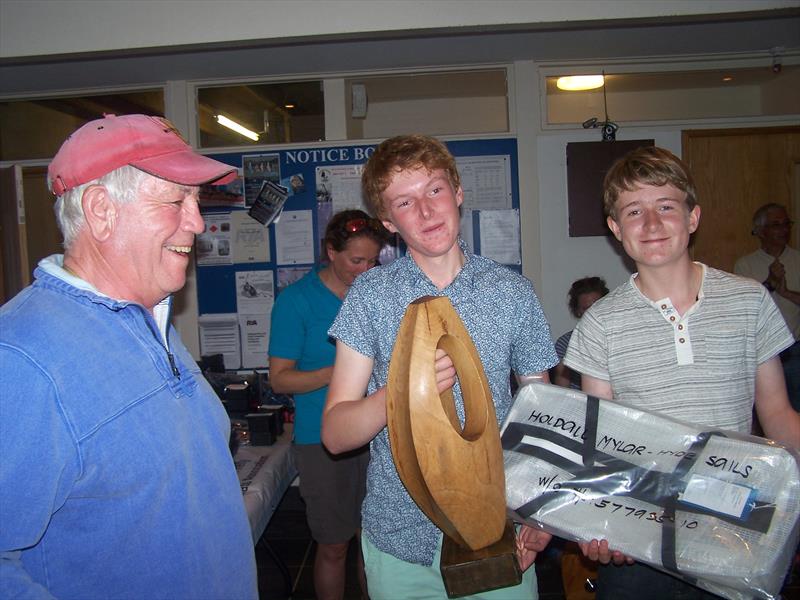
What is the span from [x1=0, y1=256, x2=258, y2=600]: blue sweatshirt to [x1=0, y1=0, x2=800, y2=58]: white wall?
1818 millimetres

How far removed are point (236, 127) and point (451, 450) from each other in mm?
3487

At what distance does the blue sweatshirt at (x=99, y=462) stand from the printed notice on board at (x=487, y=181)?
3.01 metres

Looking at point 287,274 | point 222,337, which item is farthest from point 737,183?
point 222,337

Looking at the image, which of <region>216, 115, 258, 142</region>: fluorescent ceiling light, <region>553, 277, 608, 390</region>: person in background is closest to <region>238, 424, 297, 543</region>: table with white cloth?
<region>553, 277, 608, 390</region>: person in background

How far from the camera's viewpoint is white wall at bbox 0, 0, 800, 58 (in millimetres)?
2410

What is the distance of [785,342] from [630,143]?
2.73 metres

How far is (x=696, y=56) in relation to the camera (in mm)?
3701

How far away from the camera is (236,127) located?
3.93 meters

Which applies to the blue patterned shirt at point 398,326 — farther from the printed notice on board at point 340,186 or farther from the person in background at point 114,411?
the printed notice on board at point 340,186

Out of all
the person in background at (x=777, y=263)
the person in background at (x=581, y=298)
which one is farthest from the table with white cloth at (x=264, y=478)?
the person in background at (x=777, y=263)

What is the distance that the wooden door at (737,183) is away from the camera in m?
3.99

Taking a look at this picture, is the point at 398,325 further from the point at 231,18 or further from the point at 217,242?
the point at 217,242

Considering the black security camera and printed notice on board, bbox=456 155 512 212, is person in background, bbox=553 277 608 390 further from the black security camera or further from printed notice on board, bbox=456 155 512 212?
the black security camera

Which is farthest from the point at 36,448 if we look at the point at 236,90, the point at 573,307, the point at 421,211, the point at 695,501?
the point at 236,90
